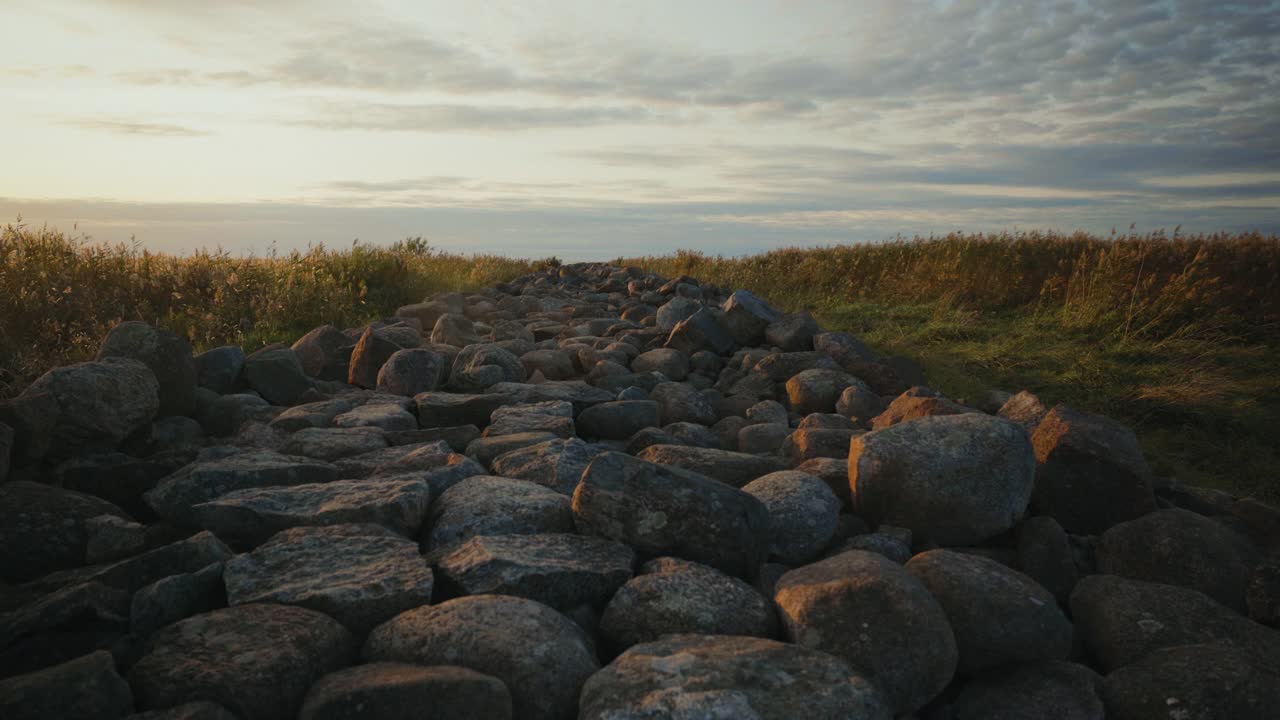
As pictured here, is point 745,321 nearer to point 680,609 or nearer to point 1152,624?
point 1152,624

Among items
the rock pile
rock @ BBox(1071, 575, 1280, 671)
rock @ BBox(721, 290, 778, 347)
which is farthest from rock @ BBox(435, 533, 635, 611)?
rock @ BBox(721, 290, 778, 347)

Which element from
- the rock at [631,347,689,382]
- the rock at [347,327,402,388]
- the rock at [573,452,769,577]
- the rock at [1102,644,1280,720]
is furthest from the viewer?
the rock at [631,347,689,382]

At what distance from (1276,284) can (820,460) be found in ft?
31.6

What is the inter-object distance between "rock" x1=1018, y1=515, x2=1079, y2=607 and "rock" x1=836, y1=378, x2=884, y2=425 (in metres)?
1.75

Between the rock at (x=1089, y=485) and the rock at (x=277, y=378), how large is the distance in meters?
4.39

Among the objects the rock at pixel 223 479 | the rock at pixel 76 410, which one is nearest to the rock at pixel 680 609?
the rock at pixel 223 479

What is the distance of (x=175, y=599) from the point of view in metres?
2.20

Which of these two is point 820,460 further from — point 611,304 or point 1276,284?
point 1276,284

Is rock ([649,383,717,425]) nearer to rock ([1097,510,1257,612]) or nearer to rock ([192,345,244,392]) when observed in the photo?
rock ([1097,510,1257,612])

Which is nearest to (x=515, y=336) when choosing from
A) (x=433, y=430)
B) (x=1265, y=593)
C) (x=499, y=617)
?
(x=433, y=430)

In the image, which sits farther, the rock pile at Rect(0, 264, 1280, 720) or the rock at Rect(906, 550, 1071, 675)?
the rock at Rect(906, 550, 1071, 675)

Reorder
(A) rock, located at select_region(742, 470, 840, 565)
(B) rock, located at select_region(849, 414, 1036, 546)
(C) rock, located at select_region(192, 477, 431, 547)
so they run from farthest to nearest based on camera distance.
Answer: (B) rock, located at select_region(849, 414, 1036, 546) → (A) rock, located at select_region(742, 470, 840, 565) → (C) rock, located at select_region(192, 477, 431, 547)

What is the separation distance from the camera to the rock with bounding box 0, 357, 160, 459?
11.0ft

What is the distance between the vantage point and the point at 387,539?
2.59m
